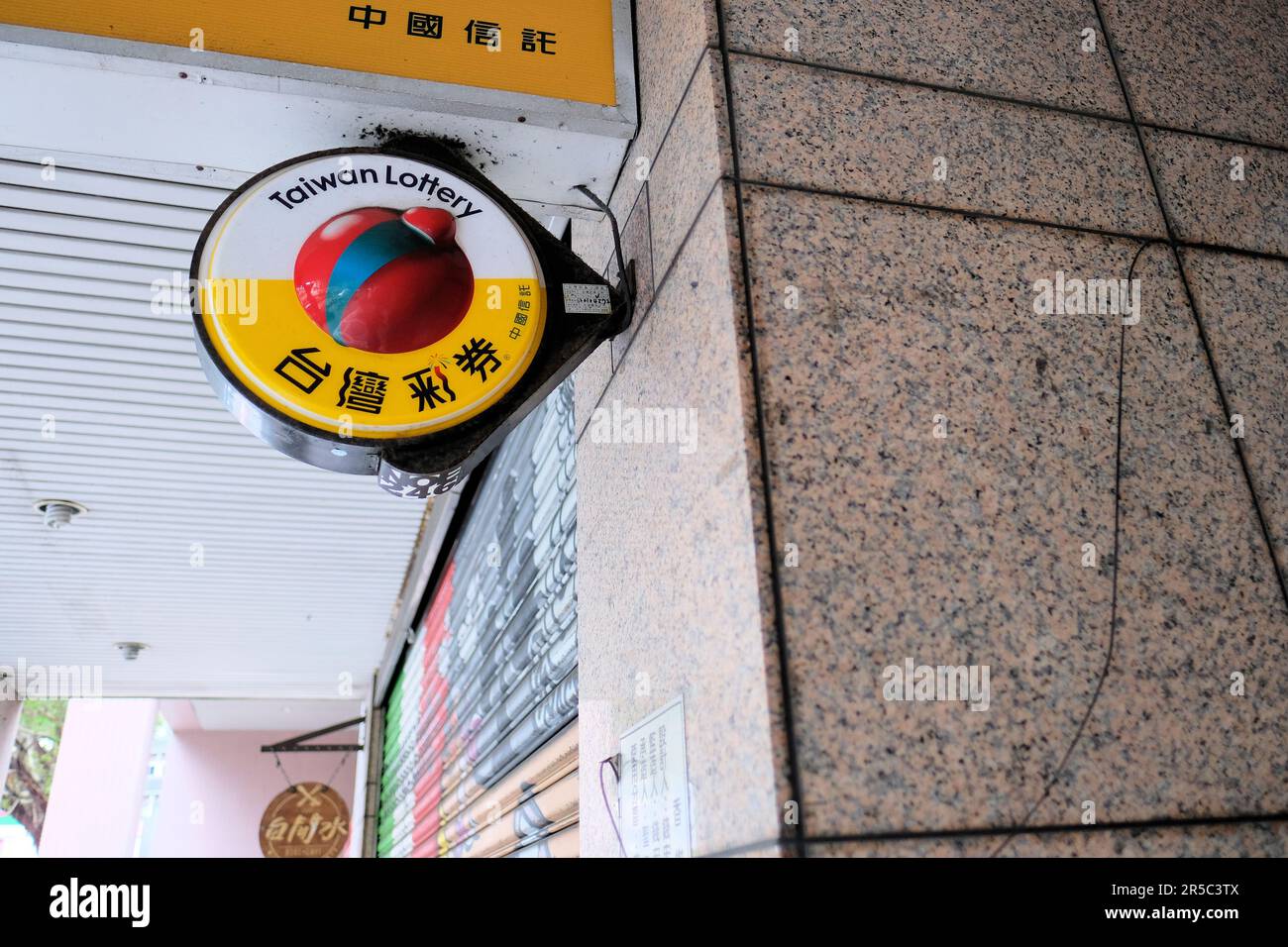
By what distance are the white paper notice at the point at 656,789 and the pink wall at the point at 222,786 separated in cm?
1298

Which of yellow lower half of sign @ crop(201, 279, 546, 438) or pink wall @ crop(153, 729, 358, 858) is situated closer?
yellow lower half of sign @ crop(201, 279, 546, 438)

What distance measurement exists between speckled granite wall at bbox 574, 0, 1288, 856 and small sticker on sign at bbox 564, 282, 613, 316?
10cm

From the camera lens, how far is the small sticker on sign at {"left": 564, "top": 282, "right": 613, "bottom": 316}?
203 centimetres

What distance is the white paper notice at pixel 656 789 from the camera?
1.64 m

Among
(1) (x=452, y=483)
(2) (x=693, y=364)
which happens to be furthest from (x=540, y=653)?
(2) (x=693, y=364)

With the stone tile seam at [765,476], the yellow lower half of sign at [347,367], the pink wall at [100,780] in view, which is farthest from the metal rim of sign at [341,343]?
the pink wall at [100,780]

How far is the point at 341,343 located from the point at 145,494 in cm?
373

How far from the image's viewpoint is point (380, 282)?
1.83 metres

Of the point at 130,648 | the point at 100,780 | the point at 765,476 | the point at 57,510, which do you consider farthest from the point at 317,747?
the point at 765,476

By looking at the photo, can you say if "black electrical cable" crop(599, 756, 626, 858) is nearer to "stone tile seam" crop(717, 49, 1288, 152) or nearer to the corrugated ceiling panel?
"stone tile seam" crop(717, 49, 1288, 152)

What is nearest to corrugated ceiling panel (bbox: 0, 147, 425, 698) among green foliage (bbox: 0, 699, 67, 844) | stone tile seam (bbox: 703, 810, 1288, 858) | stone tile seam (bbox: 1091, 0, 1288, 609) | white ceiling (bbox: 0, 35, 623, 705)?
white ceiling (bbox: 0, 35, 623, 705)

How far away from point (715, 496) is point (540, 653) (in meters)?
1.66

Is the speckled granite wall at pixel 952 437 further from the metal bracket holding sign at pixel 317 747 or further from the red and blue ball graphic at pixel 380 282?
the metal bracket holding sign at pixel 317 747

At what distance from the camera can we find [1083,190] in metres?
1.99
